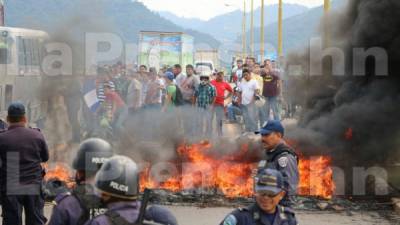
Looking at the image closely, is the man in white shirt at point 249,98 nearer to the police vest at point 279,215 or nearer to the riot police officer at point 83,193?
the police vest at point 279,215

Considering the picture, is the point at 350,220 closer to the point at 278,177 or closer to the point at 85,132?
the point at 278,177

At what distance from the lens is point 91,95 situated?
15.3m

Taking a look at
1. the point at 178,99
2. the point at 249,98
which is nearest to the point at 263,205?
the point at 178,99

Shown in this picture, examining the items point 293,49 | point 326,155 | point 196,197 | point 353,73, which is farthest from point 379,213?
point 293,49

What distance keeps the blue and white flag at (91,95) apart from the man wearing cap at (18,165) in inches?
331

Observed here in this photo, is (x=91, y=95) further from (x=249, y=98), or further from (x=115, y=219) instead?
(x=115, y=219)

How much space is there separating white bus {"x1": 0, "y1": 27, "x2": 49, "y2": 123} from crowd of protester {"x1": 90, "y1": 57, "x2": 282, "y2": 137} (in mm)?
2126

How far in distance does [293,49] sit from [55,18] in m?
5.83

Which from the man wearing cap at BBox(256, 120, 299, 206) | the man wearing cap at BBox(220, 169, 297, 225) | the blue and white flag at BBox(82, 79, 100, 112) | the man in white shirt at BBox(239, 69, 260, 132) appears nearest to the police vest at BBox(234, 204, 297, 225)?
the man wearing cap at BBox(220, 169, 297, 225)

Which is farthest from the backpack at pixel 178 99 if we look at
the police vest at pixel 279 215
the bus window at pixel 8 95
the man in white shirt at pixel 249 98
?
the police vest at pixel 279 215

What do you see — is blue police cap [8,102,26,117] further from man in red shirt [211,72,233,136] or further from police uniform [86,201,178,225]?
man in red shirt [211,72,233,136]

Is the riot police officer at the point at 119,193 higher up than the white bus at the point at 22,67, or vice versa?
the white bus at the point at 22,67

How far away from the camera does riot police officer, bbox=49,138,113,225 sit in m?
3.98

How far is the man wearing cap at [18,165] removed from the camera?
6.67m
